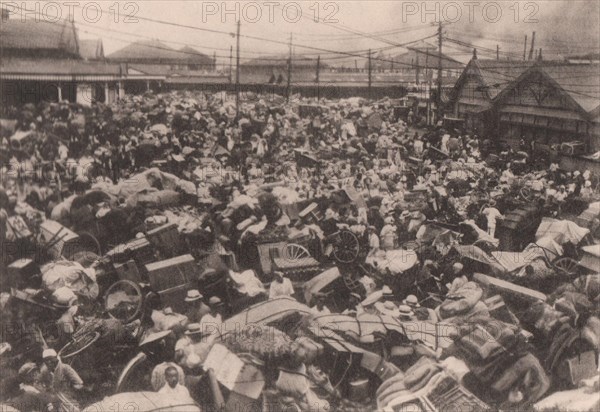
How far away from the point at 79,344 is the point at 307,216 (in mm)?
2304

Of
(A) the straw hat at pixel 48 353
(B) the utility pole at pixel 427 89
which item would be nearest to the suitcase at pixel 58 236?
(A) the straw hat at pixel 48 353

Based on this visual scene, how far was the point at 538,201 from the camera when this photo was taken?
574 centimetres

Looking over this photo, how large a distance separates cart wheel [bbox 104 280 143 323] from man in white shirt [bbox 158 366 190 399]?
57cm

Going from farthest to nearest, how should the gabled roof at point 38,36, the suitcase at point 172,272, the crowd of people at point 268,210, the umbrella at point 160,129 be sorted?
the umbrella at point 160,129 → the suitcase at point 172,272 → the crowd of people at point 268,210 → the gabled roof at point 38,36

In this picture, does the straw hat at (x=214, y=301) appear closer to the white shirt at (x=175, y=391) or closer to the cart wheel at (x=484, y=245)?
the white shirt at (x=175, y=391)

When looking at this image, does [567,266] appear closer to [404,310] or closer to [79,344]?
[404,310]

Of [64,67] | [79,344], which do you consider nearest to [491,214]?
[79,344]

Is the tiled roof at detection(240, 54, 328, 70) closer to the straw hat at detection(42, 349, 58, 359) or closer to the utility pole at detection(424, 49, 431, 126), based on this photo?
the utility pole at detection(424, 49, 431, 126)

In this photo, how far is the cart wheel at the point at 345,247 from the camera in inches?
212

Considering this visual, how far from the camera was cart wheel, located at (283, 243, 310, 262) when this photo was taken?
5.30 metres

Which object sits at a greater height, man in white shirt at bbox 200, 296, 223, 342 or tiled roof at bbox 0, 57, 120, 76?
tiled roof at bbox 0, 57, 120, 76

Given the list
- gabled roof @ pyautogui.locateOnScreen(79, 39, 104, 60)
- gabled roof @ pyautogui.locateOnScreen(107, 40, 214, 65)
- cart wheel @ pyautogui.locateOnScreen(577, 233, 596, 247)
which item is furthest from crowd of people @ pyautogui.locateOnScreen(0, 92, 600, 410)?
gabled roof @ pyautogui.locateOnScreen(79, 39, 104, 60)

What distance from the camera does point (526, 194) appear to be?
5742 mm

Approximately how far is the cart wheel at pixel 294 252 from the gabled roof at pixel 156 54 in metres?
1.84
